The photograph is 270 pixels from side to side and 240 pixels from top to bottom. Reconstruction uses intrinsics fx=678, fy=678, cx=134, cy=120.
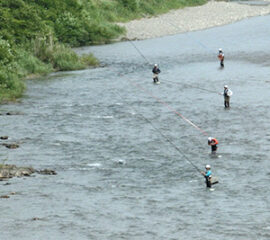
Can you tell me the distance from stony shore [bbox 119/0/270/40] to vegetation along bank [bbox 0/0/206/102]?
2696 millimetres

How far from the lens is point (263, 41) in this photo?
78.5m

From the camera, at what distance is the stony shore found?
293ft

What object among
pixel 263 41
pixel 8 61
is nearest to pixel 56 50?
pixel 8 61

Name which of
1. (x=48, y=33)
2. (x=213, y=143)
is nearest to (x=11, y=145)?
(x=213, y=143)

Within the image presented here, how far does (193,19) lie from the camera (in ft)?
324

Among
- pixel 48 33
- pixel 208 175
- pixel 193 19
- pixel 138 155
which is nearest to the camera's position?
pixel 208 175

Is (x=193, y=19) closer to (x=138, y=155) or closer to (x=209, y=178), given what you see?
(x=138, y=155)

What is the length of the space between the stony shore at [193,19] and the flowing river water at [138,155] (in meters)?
25.1

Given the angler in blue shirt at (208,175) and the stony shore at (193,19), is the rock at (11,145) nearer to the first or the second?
the angler in blue shirt at (208,175)

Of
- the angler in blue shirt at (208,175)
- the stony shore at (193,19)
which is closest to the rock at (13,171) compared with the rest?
the angler in blue shirt at (208,175)

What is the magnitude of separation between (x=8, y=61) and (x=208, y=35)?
122 feet

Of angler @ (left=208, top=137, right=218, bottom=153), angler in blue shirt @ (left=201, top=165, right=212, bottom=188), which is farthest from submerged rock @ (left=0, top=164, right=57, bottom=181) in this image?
angler @ (left=208, top=137, right=218, bottom=153)

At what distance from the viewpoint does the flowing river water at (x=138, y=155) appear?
90.3ft

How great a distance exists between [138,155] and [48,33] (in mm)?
34523
